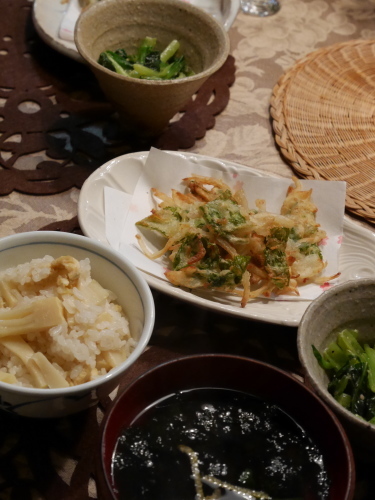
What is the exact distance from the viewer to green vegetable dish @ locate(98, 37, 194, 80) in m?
2.21

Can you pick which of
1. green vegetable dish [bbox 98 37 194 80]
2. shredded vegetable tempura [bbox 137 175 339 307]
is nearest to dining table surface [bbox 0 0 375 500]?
shredded vegetable tempura [bbox 137 175 339 307]

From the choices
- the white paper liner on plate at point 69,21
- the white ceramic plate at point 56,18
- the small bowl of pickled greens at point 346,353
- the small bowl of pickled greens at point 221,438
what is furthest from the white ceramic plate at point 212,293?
the white paper liner on plate at point 69,21

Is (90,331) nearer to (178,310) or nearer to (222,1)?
(178,310)

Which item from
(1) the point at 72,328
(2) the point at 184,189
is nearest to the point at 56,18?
(2) the point at 184,189

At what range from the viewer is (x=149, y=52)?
235cm

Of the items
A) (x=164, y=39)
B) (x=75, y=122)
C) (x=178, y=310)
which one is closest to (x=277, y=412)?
(x=178, y=310)

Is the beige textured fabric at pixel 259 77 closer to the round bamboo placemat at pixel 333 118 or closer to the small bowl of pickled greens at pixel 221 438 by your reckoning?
the round bamboo placemat at pixel 333 118

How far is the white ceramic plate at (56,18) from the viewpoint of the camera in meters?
2.43

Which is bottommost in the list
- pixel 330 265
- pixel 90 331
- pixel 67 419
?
pixel 67 419

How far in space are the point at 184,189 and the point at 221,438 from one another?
3.56 feet

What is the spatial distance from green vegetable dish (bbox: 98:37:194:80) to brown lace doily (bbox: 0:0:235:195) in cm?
22

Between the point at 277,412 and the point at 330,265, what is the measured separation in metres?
0.79

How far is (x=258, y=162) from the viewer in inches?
92.4

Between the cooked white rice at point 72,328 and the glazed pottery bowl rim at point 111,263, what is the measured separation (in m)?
0.06
